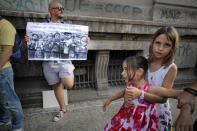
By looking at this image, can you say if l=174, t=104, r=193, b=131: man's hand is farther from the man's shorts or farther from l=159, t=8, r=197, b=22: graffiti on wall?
l=159, t=8, r=197, b=22: graffiti on wall

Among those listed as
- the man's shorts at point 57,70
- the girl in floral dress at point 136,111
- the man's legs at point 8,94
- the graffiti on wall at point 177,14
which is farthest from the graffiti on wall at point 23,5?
the graffiti on wall at point 177,14

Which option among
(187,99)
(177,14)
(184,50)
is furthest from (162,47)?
(177,14)

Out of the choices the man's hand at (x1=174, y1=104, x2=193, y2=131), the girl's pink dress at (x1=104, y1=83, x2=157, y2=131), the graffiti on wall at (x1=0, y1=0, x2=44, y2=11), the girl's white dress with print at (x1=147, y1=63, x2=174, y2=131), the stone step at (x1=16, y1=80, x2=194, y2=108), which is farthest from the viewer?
the stone step at (x1=16, y1=80, x2=194, y2=108)

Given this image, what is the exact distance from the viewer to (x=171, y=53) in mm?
1318

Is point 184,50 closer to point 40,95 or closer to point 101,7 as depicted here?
point 101,7

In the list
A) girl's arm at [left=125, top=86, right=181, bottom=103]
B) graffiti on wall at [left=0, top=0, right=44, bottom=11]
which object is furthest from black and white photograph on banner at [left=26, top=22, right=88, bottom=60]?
girl's arm at [left=125, top=86, right=181, bottom=103]

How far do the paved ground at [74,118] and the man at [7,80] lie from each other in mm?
310

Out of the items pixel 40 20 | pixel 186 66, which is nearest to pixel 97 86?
pixel 40 20

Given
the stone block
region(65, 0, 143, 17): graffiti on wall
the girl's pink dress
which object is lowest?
the stone block

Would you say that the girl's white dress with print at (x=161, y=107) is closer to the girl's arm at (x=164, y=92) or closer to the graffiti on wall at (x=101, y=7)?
the girl's arm at (x=164, y=92)

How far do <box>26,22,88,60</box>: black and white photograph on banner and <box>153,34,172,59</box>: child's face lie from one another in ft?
4.00

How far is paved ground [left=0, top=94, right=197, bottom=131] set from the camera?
2.17 metres

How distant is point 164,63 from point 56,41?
5.31 ft

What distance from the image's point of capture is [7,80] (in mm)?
1672
